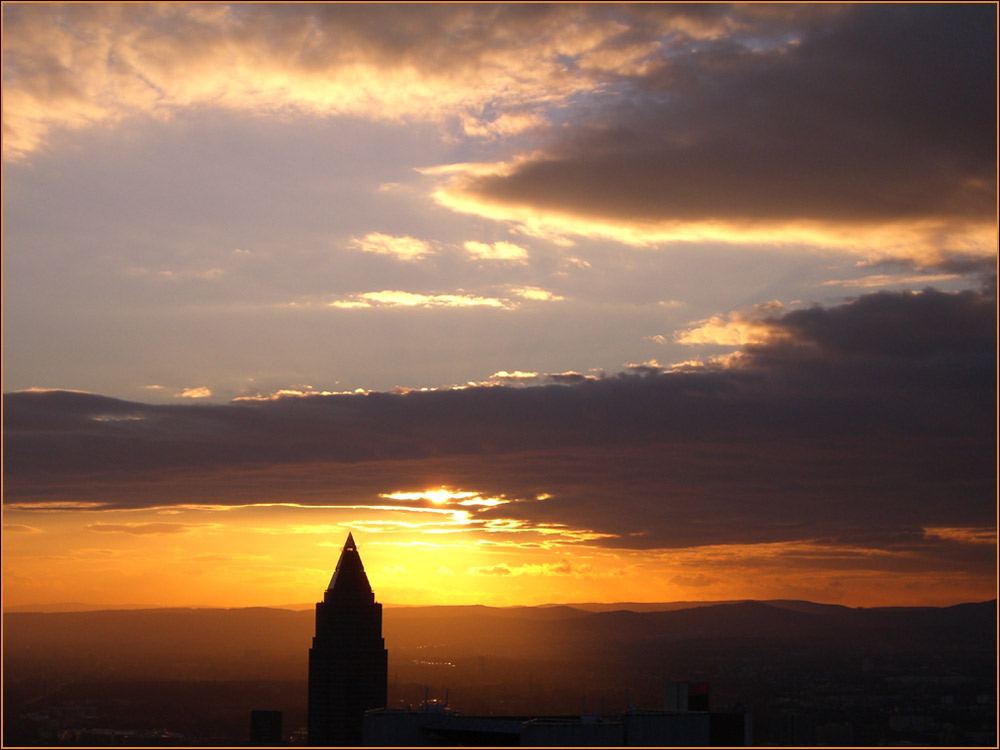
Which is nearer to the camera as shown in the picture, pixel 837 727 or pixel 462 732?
pixel 462 732

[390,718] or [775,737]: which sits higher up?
[390,718]

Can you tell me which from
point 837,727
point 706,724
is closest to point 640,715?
point 706,724

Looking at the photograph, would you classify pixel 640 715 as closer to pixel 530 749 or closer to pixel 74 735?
pixel 530 749

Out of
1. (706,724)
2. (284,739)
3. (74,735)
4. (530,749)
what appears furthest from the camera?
(284,739)

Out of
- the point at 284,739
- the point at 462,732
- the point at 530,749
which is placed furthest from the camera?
the point at 284,739

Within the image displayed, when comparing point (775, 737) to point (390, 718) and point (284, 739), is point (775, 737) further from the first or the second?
point (284, 739)

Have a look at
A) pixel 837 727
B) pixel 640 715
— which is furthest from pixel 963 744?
pixel 640 715

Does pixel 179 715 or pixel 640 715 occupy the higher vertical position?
pixel 640 715

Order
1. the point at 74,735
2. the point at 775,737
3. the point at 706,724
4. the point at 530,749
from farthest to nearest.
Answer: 1. the point at 74,735
2. the point at 775,737
3. the point at 706,724
4. the point at 530,749

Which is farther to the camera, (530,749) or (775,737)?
(775,737)
